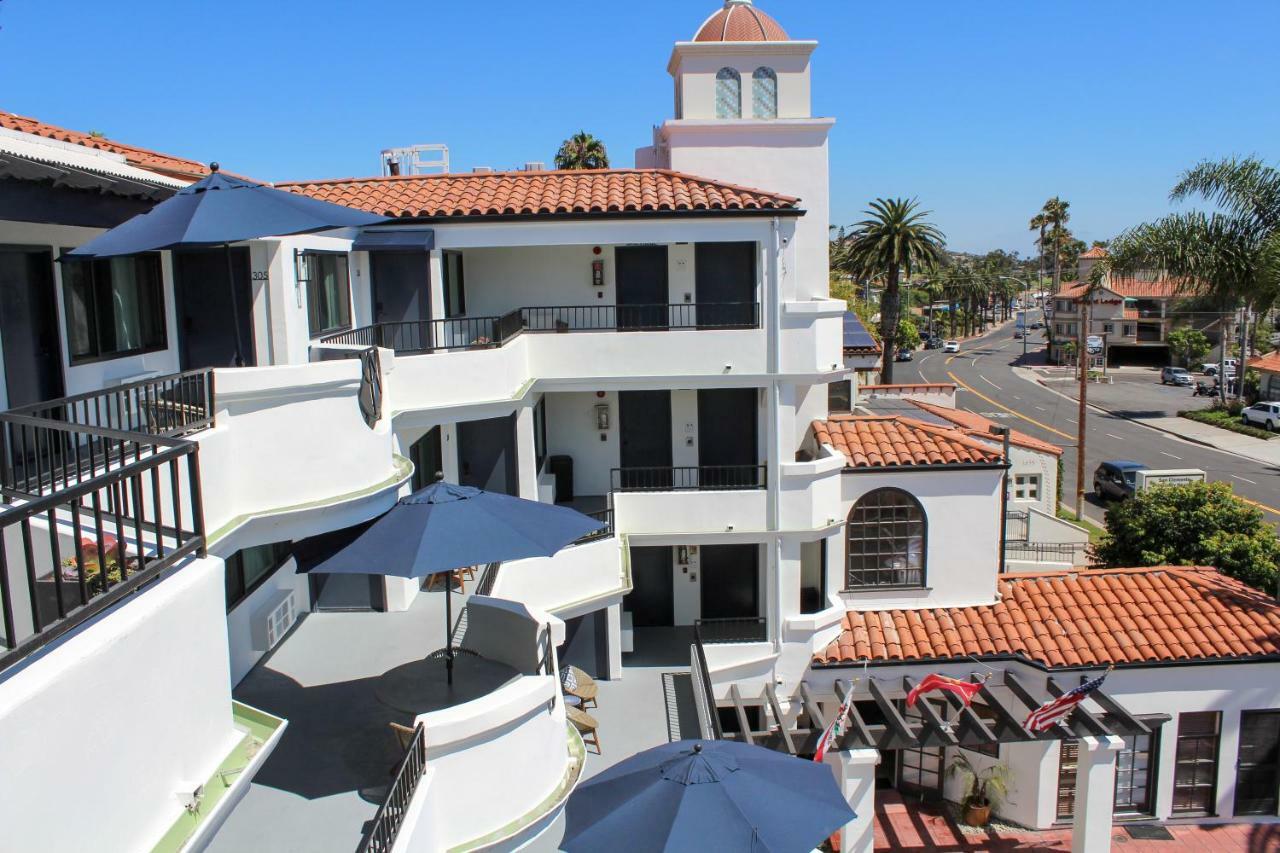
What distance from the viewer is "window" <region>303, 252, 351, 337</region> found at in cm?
1420

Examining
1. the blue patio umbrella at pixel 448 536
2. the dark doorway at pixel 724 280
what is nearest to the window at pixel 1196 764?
the dark doorway at pixel 724 280

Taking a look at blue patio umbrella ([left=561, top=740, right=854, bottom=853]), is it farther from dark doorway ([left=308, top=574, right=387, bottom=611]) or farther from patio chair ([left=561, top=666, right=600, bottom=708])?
dark doorway ([left=308, top=574, right=387, bottom=611])

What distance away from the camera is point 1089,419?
61750mm

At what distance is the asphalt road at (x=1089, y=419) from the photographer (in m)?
45.0

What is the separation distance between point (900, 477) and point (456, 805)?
12.2m

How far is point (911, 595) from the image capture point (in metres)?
19.4

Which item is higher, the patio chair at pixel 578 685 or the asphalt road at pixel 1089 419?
the patio chair at pixel 578 685

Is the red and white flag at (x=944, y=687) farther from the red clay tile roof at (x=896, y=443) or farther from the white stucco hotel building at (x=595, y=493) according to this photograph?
the red clay tile roof at (x=896, y=443)

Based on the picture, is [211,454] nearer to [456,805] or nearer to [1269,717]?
[456,805]

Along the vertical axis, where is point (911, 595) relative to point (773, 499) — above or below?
below

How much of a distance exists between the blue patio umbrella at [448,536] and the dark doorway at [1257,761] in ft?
47.9

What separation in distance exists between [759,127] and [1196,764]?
15294mm

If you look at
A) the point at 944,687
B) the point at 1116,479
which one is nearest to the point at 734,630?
the point at 944,687

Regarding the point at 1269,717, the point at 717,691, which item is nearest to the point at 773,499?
the point at 717,691
